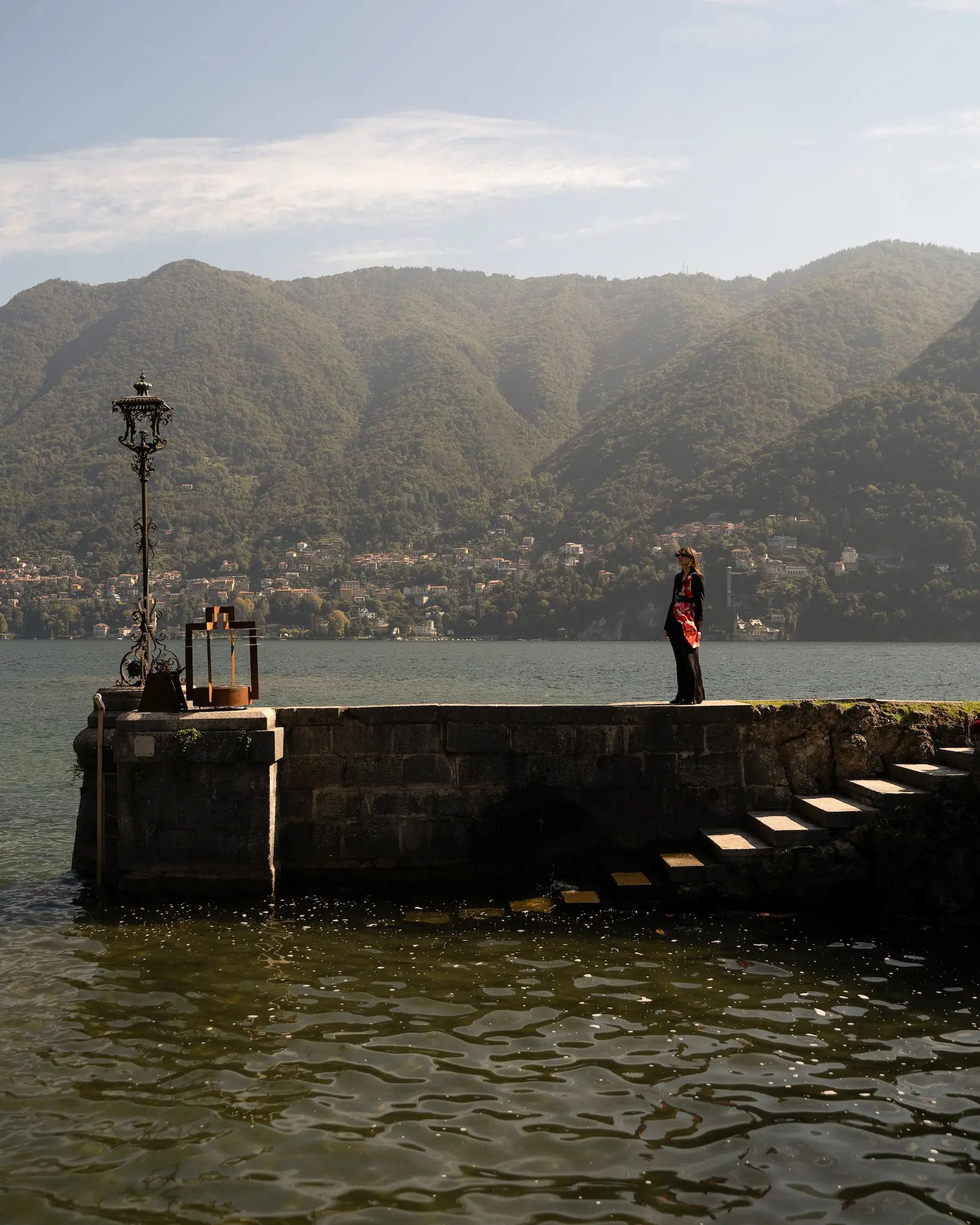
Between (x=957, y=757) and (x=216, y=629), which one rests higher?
(x=216, y=629)

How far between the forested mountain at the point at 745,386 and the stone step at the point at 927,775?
390 feet

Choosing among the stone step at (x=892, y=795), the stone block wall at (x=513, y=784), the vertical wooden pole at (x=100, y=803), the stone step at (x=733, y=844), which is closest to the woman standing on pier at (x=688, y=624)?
the stone block wall at (x=513, y=784)

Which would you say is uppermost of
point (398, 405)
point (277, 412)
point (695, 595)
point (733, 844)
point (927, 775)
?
point (398, 405)

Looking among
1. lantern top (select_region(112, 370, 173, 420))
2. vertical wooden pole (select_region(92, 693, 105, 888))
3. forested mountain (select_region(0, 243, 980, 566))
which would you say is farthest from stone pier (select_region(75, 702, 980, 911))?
forested mountain (select_region(0, 243, 980, 566))

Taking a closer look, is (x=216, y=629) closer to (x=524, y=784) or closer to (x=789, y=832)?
(x=524, y=784)

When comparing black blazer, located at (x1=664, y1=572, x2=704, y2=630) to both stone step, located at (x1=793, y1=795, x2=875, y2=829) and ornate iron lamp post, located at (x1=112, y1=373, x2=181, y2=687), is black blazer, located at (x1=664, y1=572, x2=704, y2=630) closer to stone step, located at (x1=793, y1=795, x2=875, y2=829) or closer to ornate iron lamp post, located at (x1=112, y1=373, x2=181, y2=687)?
stone step, located at (x1=793, y1=795, x2=875, y2=829)

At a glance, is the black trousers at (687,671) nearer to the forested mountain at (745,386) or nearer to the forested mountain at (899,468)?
the forested mountain at (899,468)

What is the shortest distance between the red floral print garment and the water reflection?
2832 millimetres

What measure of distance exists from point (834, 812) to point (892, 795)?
0.47 meters

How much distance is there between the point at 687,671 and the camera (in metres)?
10.1

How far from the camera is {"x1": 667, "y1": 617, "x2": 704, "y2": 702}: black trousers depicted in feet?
33.3

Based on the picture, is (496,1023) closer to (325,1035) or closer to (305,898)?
(325,1035)

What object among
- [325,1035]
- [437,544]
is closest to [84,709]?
[325,1035]

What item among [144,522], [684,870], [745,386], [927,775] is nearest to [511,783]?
[684,870]
